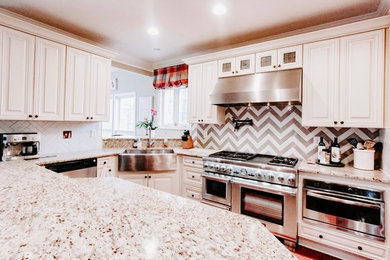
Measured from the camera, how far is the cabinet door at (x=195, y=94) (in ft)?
11.0

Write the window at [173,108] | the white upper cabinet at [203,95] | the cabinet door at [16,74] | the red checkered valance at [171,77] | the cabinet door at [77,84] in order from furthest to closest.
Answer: the window at [173,108] → the red checkered valance at [171,77] → the white upper cabinet at [203,95] → the cabinet door at [77,84] → the cabinet door at [16,74]

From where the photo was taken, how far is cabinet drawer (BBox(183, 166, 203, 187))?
9.95ft

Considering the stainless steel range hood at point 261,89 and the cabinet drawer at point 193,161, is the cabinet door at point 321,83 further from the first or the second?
the cabinet drawer at point 193,161

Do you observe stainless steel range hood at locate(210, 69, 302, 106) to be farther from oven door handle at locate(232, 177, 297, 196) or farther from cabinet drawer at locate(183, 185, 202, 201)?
cabinet drawer at locate(183, 185, 202, 201)

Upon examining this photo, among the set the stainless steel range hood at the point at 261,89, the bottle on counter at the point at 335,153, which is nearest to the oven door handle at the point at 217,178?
the stainless steel range hood at the point at 261,89

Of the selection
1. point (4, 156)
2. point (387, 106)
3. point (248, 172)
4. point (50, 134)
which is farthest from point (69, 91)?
point (387, 106)

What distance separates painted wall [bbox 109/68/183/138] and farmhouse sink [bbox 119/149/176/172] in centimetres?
99

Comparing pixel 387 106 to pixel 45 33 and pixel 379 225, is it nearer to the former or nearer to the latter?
pixel 379 225

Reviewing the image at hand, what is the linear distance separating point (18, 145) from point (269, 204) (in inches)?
120

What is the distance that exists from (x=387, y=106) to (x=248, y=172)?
1.53 meters

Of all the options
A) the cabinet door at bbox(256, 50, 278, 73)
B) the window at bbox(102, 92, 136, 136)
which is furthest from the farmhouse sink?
the window at bbox(102, 92, 136, 136)

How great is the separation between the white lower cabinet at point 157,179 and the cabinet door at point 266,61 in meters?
1.96

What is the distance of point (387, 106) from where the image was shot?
205 cm

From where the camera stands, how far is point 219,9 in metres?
2.32
